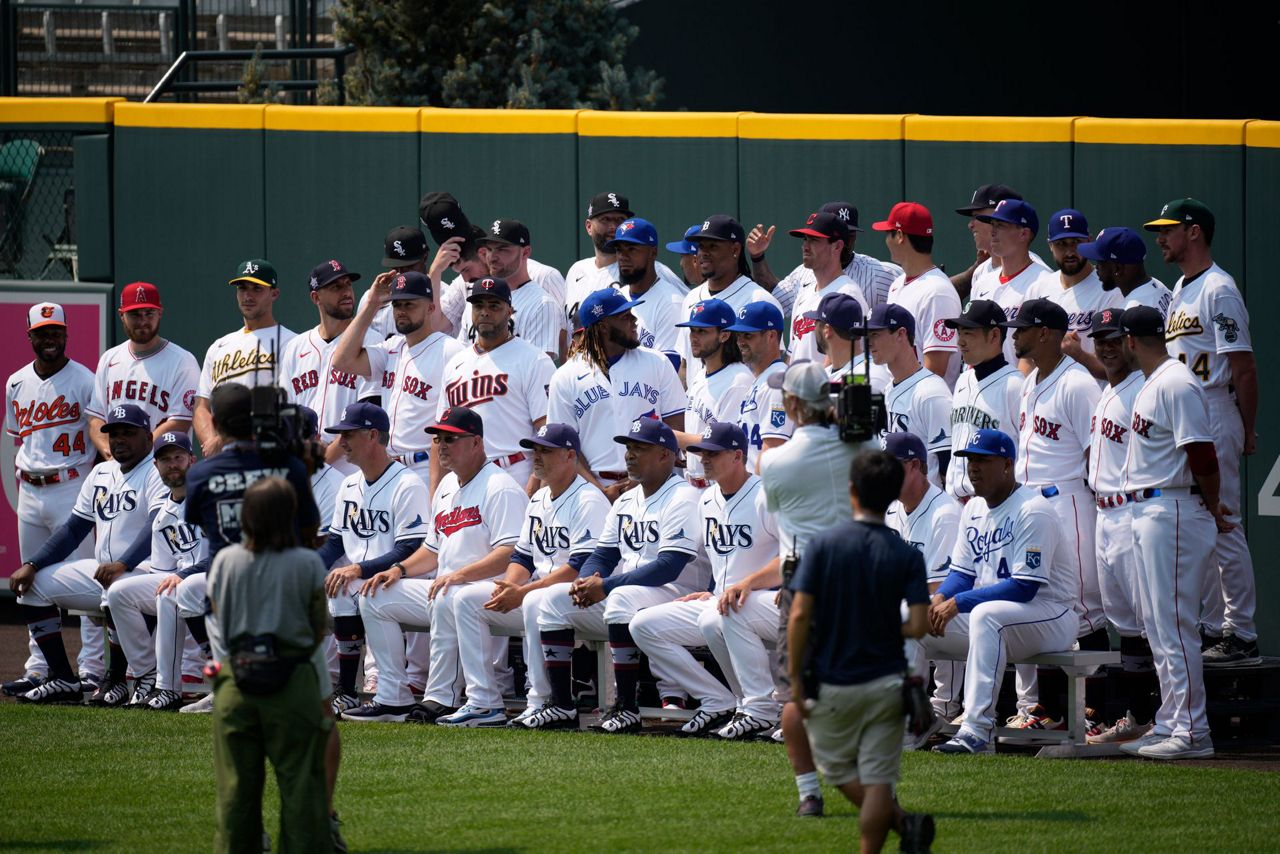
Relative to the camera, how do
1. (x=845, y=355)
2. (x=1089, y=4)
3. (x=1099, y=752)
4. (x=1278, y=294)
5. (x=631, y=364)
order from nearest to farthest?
(x=1099, y=752) < (x=845, y=355) < (x=631, y=364) < (x=1278, y=294) < (x=1089, y=4)

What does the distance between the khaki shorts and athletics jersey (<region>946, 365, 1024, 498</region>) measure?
3031mm

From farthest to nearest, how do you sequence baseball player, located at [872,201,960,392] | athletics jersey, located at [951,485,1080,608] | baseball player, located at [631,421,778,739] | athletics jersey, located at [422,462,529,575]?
1. baseball player, located at [872,201,960,392]
2. athletics jersey, located at [422,462,529,575]
3. baseball player, located at [631,421,778,739]
4. athletics jersey, located at [951,485,1080,608]

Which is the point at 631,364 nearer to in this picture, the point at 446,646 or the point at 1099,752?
the point at 446,646

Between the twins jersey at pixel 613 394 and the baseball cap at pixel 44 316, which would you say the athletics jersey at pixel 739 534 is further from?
the baseball cap at pixel 44 316

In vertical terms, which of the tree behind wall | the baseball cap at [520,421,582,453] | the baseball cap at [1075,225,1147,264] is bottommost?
the baseball cap at [520,421,582,453]

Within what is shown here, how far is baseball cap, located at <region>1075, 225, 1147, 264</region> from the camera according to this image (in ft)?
29.6

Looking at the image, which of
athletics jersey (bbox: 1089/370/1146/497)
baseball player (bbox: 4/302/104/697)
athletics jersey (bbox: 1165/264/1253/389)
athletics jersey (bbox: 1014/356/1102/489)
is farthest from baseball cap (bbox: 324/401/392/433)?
athletics jersey (bbox: 1165/264/1253/389)

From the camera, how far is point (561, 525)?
932cm

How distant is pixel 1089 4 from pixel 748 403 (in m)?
9.09

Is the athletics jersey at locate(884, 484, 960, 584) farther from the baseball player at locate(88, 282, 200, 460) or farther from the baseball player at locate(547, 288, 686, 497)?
the baseball player at locate(88, 282, 200, 460)

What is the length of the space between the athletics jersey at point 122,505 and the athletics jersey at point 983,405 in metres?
4.19

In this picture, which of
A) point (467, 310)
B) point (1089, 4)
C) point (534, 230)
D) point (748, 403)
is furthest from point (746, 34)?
point (748, 403)

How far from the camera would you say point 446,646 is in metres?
9.23

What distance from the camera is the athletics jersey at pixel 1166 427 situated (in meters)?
8.07
